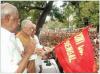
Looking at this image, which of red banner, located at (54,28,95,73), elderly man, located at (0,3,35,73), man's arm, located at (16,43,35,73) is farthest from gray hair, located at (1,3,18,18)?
red banner, located at (54,28,95,73)

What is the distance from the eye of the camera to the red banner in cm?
266

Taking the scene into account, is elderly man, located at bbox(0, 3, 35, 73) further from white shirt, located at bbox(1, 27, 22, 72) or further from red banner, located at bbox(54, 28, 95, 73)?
red banner, located at bbox(54, 28, 95, 73)

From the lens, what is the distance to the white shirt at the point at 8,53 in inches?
67.4

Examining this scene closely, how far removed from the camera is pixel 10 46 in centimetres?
175

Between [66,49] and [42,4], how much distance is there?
636 cm

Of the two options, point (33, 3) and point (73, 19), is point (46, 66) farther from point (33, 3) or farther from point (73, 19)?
point (33, 3)

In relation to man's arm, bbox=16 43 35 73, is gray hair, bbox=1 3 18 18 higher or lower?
higher

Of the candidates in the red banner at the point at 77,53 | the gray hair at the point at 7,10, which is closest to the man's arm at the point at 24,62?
the gray hair at the point at 7,10

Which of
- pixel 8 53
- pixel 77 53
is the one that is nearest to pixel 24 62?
pixel 8 53

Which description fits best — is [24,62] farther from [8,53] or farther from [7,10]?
[7,10]

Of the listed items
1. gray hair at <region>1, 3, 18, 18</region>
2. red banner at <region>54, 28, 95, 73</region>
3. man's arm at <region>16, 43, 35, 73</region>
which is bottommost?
red banner at <region>54, 28, 95, 73</region>

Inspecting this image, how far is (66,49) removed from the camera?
277 centimetres

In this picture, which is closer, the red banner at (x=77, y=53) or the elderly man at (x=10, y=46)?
the elderly man at (x=10, y=46)

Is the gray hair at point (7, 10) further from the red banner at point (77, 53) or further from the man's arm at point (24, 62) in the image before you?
the red banner at point (77, 53)
